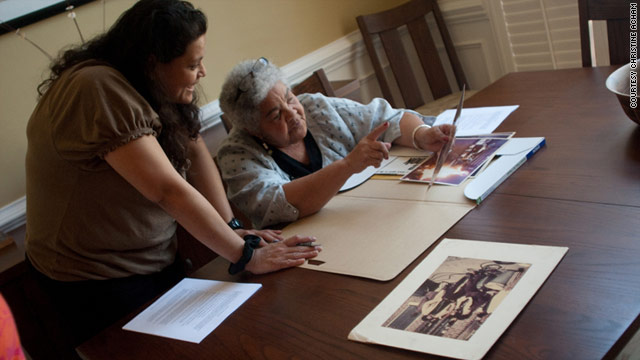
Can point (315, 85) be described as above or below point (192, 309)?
above

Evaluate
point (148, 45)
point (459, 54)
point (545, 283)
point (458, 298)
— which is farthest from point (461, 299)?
point (459, 54)

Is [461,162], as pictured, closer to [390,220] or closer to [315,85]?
[390,220]

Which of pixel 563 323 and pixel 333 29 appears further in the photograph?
pixel 333 29

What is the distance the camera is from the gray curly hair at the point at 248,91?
1.75 meters

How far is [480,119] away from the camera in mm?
1805

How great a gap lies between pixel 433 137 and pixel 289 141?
47 centimetres

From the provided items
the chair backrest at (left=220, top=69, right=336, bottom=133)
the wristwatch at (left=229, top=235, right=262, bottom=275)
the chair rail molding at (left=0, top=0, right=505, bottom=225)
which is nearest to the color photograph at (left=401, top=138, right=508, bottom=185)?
the wristwatch at (left=229, top=235, right=262, bottom=275)

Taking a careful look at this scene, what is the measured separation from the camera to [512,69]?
321cm

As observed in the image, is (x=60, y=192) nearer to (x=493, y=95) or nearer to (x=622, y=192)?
(x=622, y=192)

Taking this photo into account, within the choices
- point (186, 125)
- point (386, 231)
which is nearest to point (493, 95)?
point (386, 231)

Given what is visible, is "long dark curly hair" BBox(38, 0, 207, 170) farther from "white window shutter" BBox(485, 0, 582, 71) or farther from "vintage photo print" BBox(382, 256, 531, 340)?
"white window shutter" BBox(485, 0, 582, 71)

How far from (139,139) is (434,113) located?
200cm

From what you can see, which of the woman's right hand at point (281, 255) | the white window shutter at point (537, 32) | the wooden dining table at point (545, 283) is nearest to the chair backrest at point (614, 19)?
the wooden dining table at point (545, 283)

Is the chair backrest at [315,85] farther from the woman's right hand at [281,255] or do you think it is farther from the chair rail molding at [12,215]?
the chair rail molding at [12,215]
